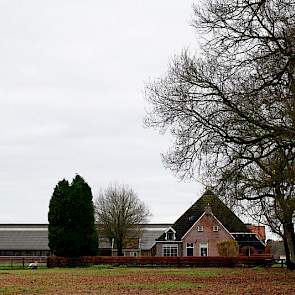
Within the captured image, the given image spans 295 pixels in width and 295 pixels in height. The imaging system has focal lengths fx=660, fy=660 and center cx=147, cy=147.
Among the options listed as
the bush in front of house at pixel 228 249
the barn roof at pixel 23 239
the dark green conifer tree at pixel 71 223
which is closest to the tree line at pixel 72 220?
the dark green conifer tree at pixel 71 223

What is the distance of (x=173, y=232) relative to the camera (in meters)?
70.7

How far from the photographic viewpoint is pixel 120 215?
71188mm

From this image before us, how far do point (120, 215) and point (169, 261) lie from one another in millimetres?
18137

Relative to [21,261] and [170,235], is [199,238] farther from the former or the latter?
[21,261]

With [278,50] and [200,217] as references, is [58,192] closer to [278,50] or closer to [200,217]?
[200,217]

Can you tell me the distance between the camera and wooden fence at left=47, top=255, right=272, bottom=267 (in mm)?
52934

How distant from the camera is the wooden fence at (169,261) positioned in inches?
2084

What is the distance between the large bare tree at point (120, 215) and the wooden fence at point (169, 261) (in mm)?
15739

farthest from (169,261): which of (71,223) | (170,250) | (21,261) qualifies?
(21,261)

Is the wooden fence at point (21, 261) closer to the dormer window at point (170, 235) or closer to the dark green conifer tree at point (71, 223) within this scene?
the dark green conifer tree at point (71, 223)

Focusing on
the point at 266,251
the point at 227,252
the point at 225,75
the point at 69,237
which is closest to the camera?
the point at 225,75

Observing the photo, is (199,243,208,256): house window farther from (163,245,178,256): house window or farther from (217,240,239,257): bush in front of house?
(217,240,239,257): bush in front of house

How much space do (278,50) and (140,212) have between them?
185ft

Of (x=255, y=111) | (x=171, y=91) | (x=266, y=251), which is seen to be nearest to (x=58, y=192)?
(x=266, y=251)
